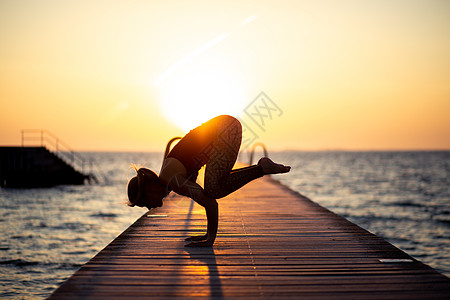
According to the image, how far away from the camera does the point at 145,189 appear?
4.41 m

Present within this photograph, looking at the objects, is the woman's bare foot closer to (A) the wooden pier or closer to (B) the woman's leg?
(B) the woman's leg

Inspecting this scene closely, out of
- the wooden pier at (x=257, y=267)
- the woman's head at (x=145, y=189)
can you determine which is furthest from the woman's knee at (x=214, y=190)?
the wooden pier at (x=257, y=267)

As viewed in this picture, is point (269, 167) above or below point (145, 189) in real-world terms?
above

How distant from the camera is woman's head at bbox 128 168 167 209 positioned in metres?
4.38

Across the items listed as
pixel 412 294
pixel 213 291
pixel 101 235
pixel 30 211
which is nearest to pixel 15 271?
pixel 101 235

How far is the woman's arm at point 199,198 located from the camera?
4.50m

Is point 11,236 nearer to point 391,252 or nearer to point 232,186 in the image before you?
point 232,186

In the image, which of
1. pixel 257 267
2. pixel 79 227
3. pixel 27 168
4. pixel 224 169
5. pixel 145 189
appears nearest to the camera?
pixel 257 267

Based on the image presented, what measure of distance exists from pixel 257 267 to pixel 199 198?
3.37 ft

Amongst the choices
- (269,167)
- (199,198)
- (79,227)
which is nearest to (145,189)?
(199,198)

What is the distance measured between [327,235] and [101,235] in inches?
374

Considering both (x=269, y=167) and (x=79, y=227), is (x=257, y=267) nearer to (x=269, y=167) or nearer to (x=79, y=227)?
(x=269, y=167)

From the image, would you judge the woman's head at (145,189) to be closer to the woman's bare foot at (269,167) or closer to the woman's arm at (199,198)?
the woman's arm at (199,198)

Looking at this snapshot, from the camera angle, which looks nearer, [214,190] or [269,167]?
[269,167]
